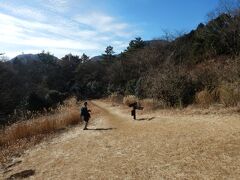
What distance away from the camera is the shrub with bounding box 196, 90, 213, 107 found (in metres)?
14.9

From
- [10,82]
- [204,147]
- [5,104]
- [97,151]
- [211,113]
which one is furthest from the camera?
[10,82]

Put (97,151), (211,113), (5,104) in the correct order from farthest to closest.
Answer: (5,104) → (211,113) → (97,151)

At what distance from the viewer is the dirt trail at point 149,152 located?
7379mm

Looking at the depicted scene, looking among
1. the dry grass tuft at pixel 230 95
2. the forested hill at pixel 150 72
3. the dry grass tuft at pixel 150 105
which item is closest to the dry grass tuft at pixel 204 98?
the forested hill at pixel 150 72

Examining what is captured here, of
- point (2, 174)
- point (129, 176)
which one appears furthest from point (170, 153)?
point (2, 174)

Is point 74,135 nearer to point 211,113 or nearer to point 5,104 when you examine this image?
point 211,113

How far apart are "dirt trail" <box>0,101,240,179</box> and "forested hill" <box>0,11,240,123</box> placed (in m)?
3.64

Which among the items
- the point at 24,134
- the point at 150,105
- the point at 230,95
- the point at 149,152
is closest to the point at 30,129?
the point at 24,134

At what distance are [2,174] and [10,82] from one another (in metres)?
39.6

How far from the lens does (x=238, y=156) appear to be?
24.6 feet

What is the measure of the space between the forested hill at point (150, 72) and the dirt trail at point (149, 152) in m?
3.64

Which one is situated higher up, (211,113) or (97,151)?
(211,113)

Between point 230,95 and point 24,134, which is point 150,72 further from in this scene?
point 24,134

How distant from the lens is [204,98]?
15.1m
